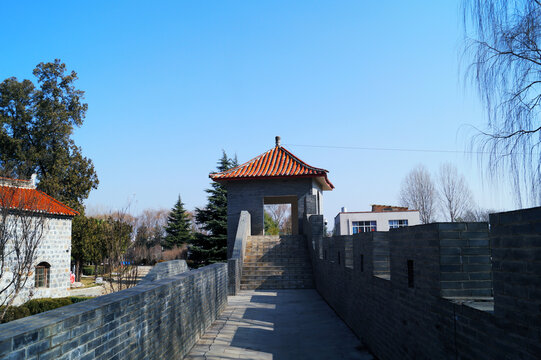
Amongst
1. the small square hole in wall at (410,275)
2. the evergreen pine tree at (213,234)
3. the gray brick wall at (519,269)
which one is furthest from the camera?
the evergreen pine tree at (213,234)

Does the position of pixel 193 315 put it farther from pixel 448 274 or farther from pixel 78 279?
pixel 78 279

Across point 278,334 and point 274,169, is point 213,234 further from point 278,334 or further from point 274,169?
point 278,334

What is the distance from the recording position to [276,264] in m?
15.3

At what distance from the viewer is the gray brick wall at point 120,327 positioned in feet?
7.63

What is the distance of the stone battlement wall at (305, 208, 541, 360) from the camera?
2377 mm

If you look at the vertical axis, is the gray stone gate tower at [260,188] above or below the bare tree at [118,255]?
above

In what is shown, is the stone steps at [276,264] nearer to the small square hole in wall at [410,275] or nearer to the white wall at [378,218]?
the small square hole in wall at [410,275]

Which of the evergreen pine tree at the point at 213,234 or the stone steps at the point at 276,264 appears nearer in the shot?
the stone steps at the point at 276,264

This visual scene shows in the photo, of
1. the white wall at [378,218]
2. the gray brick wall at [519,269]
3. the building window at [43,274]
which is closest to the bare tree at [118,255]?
the building window at [43,274]

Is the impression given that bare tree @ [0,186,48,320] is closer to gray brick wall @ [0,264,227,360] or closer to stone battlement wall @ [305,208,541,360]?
gray brick wall @ [0,264,227,360]

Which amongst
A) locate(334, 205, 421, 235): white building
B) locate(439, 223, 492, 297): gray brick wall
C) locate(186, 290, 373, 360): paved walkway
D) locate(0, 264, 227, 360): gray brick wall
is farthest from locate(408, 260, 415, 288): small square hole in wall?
locate(334, 205, 421, 235): white building

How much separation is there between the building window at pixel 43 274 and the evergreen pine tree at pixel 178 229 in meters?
25.7

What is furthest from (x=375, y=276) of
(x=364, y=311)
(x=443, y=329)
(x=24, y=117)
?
(x=24, y=117)

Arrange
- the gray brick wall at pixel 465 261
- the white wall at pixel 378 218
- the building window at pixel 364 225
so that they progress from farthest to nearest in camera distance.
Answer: the building window at pixel 364 225 → the white wall at pixel 378 218 → the gray brick wall at pixel 465 261
